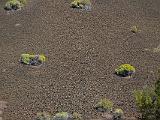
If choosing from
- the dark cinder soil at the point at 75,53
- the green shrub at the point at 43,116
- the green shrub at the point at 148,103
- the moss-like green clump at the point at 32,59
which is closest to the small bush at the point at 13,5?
the dark cinder soil at the point at 75,53

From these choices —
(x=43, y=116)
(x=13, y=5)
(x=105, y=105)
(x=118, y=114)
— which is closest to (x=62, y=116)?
(x=43, y=116)

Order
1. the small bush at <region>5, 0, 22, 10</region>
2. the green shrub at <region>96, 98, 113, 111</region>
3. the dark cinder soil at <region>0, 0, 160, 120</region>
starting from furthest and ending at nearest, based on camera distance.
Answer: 1. the small bush at <region>5, 0, 22, 10</region>
2. the dark cinder soil at <region>0, 0, 160, 120</region>
3. the green shrub at <region>96, 98, 113, 111</region>

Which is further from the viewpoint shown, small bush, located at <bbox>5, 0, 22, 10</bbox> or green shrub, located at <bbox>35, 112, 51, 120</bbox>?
small bush, located at <bbox>5, 0, 22, 10</bbox>

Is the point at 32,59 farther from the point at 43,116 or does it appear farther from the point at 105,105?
the point at 105,105

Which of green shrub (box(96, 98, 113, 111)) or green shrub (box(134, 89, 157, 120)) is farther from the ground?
green shrub (box(134, 89, 157, 120))

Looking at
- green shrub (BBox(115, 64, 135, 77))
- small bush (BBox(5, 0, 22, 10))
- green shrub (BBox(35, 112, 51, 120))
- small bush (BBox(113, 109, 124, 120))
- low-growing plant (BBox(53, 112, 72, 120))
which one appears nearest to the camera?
low-growing plant (BBox(53, 112, 72, 120))

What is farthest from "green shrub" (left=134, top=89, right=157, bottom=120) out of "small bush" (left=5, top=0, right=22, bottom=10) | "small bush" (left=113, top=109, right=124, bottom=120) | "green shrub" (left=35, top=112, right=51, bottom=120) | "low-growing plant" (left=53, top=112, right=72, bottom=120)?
"small bush" (left=5, top=0, right=22, bottom=10)

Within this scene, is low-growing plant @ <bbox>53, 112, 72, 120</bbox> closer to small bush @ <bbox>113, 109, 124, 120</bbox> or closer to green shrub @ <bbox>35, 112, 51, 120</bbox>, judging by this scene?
green shrub @ <bbox>35, 112, 51, 120</bbox>
